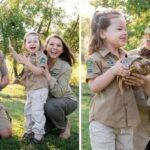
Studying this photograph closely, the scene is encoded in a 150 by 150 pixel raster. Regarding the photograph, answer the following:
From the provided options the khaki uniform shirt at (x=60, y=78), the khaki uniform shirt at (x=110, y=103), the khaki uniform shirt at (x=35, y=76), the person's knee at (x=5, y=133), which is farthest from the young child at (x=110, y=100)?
the person's knee at (x=5, y=133)

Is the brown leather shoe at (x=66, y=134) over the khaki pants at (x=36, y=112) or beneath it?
beneath

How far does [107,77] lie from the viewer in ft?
5.75

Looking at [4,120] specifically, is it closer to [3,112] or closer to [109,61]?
[3,112]

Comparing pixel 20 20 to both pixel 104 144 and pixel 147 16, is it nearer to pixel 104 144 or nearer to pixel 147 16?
pixel 147 16

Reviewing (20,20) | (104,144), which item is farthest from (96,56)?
(20,20)

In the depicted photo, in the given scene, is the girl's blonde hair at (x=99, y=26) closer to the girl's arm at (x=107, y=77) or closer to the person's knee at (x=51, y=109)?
the girl's arm at (x=107, y=77)

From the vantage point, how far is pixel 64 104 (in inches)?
117

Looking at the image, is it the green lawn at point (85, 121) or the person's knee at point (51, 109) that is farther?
the green lawn at point (85, 121)

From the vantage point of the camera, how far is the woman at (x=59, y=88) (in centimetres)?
293

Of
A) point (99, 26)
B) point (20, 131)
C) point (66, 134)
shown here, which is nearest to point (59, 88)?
point (66, 134)

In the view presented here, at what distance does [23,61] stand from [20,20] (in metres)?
1.05

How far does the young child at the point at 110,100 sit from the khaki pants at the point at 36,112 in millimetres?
996

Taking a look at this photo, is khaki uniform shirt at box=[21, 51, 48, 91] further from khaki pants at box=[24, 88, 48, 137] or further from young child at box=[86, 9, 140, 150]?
young child at box=[86, 9, 140, 150]

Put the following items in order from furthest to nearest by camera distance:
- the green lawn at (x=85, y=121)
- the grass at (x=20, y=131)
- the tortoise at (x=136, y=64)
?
1. the green lawn at (x=85, y=121)
2. the grass at (x=20, y=131)
3. the tortoise at (x=136, y=64)
